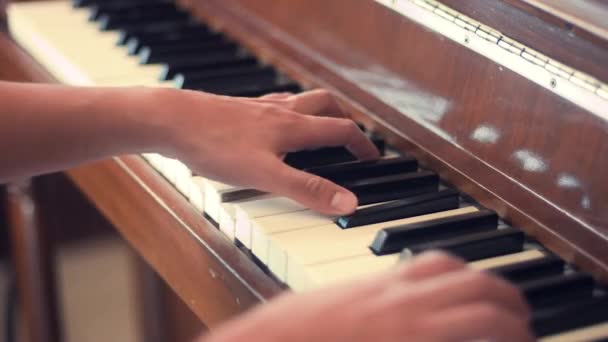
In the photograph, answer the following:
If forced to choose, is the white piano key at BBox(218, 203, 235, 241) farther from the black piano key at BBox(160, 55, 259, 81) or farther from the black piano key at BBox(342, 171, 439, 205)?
the black piano key at BBox(160, 55, 259, 81)

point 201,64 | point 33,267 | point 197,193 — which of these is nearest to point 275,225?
point 197,193

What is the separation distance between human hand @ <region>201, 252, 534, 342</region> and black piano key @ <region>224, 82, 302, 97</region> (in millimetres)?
621

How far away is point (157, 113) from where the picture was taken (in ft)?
3.52

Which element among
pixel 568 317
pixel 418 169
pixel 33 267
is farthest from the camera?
pixel 33 267

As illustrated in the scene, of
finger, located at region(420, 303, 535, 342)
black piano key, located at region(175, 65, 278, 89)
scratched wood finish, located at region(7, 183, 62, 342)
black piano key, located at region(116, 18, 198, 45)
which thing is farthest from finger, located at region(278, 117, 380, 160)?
scratched wood finish, located at region(7, 183, 62, 342)

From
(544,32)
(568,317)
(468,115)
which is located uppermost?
(544,32)

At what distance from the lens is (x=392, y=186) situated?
3.48ft

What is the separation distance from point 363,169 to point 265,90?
28 centimetres

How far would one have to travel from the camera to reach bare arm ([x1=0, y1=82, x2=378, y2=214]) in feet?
3.39

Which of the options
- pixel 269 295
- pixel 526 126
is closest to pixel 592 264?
pixel 526 126

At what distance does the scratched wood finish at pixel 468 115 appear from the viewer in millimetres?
928

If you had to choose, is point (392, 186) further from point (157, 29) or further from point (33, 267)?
point (33, 267)

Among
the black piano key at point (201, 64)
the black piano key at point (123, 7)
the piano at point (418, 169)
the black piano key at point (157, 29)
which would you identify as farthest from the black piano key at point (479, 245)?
the black piano key at point (123, 7)

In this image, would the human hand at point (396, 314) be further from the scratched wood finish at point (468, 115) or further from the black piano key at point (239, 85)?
the black piano key at point (239, 85)
